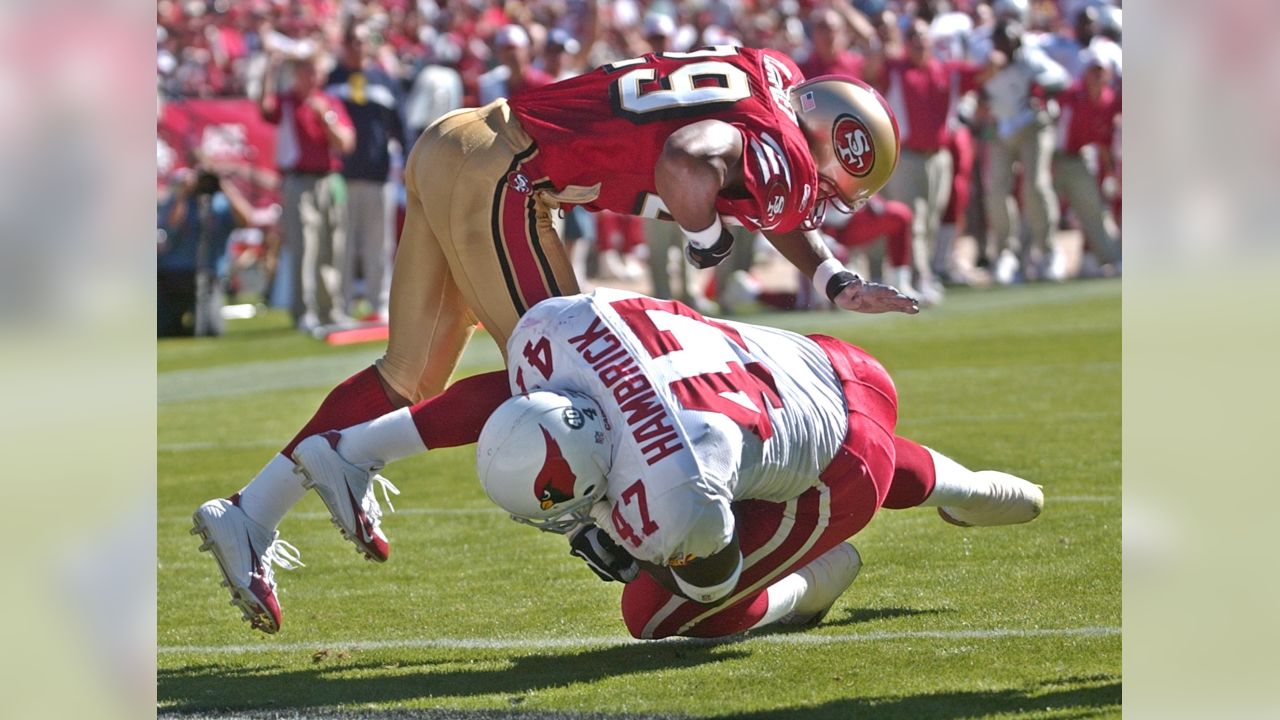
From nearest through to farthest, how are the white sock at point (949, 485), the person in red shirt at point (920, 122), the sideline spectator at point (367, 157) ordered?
1. the white sock at point (949, 485)
2. the sideline spectator at point (367, 157)
3. the person in red shirt at point (920, 122)

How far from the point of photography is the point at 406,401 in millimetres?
4676

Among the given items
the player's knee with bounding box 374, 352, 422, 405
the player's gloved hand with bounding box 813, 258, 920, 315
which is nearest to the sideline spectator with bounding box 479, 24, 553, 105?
the player's knee with bounding box 374, 352, 422, 405

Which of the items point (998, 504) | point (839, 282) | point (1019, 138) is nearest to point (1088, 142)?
point (1019, 138)

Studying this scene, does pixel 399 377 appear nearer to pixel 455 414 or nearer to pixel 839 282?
pixel 455 414

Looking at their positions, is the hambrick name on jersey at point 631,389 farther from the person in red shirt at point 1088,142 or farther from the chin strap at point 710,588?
the person in red shirt at point 1088,142

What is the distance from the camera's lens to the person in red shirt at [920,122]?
13.5 m

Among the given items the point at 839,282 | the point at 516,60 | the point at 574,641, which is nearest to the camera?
the point at 574,641

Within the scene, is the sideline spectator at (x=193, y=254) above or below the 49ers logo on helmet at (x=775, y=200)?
below

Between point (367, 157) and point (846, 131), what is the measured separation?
28.9ft

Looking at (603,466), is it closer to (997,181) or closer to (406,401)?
(406,401)

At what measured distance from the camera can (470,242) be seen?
455 cm

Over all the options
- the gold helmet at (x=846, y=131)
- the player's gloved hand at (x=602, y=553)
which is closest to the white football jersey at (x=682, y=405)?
the player's gloved hand at (x=602, y=553)

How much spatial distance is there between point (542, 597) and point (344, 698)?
46.8 inches

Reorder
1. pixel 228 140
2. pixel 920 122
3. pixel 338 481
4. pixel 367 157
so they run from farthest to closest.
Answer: pixel 228 140 < pixel 920 122 < pixel 367 157 < pixel 338 481
